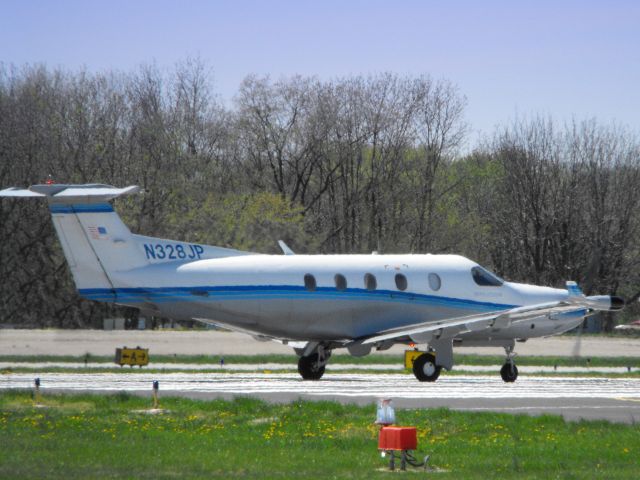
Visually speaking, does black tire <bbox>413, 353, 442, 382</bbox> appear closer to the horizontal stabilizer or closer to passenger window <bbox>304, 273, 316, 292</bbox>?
passenger window <bbox>304, 273, 316, 292</bbox>

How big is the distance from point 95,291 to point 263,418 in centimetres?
1058

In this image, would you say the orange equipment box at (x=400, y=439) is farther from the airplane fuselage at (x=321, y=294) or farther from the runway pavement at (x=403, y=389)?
the airplane fuselage at (x=321, y=294)

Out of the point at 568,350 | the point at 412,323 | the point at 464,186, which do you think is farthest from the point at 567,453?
the point at 464,186

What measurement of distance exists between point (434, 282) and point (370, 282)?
2.17 m

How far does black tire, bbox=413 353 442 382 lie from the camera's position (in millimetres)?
35781

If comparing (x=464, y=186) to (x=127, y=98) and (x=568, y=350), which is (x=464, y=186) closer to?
(x=127, y=98)

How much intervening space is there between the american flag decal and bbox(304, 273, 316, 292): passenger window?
19.0 feet

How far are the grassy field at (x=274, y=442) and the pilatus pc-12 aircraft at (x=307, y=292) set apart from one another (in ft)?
22.4

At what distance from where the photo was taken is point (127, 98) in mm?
78312

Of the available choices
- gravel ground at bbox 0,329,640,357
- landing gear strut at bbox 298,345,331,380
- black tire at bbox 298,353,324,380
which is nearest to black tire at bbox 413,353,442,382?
landing gear strut at bbox 298,345,331,380

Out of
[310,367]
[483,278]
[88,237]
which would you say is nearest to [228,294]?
[88,237]

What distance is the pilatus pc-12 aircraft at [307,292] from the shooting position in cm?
3353

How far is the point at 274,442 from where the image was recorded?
20578 mm

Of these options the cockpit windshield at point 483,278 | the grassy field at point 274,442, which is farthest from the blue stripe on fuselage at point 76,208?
the cockpit windshield at point 483,278
